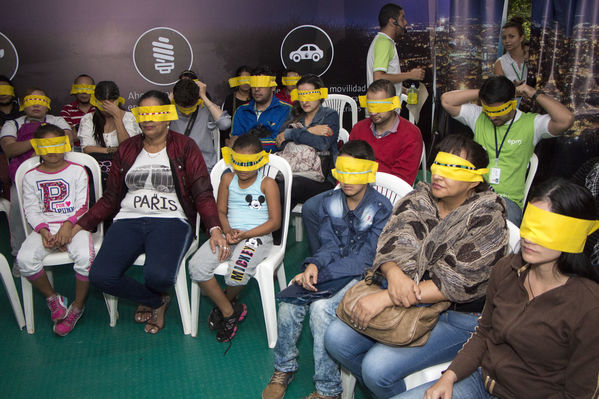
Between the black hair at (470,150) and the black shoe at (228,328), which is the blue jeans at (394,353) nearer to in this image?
the black hair at (470,150)

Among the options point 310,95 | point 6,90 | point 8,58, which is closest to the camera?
point 310,95

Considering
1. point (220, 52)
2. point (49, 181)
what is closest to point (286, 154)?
point (49, 181)

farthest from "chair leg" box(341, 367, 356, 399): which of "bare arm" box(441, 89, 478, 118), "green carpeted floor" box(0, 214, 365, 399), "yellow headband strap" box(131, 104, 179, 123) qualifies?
"bare arm" box(441, 89, 478, 118)

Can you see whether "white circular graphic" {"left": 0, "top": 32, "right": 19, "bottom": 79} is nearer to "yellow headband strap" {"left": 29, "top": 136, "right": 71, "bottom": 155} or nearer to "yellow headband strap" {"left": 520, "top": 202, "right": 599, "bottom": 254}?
"yellow headband strap" {"left": 29, "top": 136, "right": 71, "bottom": 155}

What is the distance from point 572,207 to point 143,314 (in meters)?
2.47

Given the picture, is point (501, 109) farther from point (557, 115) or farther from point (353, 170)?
point (353, 170)

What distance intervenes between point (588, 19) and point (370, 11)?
9.50 feet

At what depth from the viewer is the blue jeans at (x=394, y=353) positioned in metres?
1.62

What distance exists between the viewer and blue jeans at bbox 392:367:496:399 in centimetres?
142

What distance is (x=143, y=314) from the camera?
282 cm

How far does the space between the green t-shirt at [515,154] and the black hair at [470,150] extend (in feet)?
3.35

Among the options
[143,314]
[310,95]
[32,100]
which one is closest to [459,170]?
[310,95]

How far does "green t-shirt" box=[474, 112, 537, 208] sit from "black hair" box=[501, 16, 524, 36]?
4.30ft

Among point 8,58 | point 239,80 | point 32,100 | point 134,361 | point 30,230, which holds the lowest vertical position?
point 134,361
